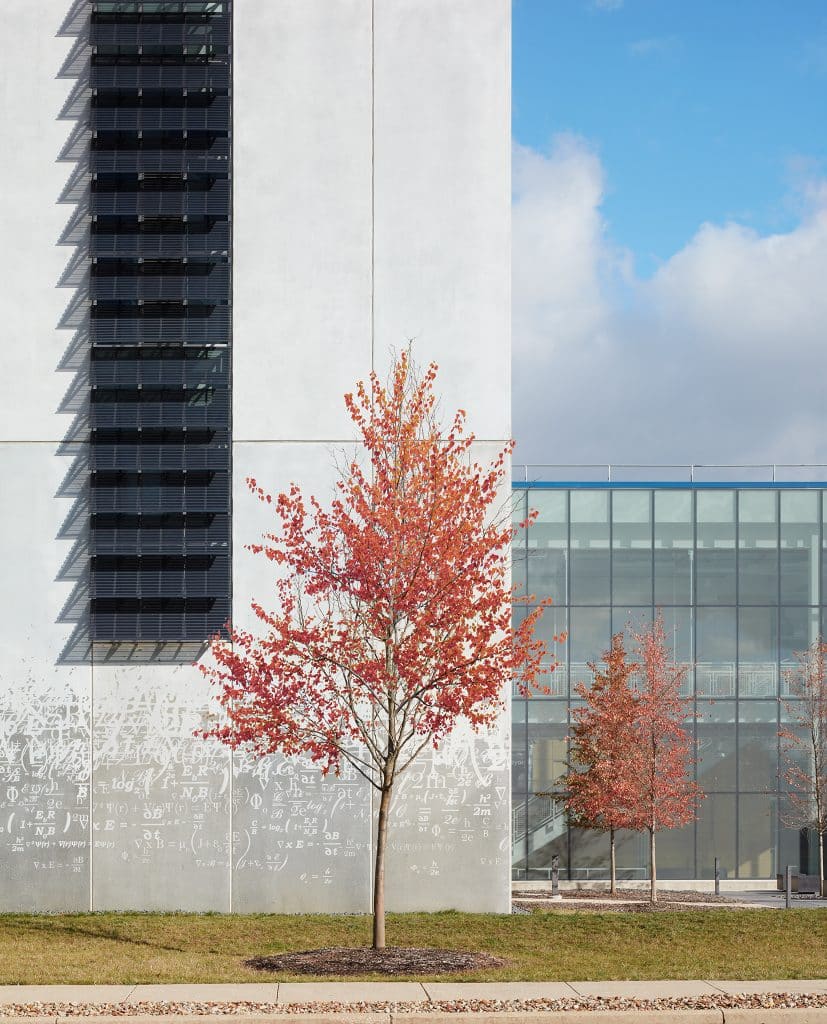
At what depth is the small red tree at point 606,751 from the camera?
112 feet

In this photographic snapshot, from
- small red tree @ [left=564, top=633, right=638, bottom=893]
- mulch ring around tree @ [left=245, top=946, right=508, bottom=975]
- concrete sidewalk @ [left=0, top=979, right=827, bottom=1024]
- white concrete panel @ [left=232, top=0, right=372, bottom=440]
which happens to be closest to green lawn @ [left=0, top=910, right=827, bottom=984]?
mulch ring around tree @ [left=245, top=946, right=508, bottom=975]

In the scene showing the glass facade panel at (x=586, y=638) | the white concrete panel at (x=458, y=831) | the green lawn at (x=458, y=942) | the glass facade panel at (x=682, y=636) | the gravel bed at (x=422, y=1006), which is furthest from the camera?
the glass facade panel at (x=682, y=636)

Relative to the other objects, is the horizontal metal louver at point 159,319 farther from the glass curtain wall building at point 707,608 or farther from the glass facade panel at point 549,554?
the glass facade panel at point 549,554

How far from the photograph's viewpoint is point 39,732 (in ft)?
70.3

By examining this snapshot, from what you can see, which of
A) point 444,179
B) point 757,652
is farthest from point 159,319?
point 757,652

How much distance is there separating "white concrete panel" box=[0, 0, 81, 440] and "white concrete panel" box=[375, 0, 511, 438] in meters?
5.44

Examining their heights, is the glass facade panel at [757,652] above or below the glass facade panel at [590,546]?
below

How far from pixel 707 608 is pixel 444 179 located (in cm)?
2226

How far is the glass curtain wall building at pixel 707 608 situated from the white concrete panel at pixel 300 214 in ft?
60.8

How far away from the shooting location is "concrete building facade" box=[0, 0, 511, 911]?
21.5 m

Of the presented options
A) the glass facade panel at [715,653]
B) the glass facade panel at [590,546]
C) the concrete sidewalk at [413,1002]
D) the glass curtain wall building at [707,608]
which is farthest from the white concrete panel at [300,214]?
the glass facade panel at [715,653]

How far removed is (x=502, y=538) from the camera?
17.5m

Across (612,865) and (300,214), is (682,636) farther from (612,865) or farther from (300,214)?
(300,214)

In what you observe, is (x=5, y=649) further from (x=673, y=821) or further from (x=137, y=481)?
(x=673, y=821)
